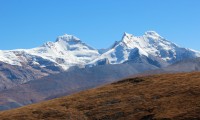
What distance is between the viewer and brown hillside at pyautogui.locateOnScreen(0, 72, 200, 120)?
3566 inches

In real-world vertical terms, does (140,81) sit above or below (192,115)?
above

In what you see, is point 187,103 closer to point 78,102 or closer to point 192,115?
point 192,115

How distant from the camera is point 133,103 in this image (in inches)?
4067

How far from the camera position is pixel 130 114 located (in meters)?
95.4

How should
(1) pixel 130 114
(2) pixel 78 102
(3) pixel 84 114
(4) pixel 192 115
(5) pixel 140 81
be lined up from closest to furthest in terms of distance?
(4) pixel 192 115 < (1) pixel 130 114 < (3) pixel 84 114 < (2) pixel 78 102 < (5) pixel 140 81

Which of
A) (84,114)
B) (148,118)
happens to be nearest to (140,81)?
(84,114)

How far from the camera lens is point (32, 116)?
103625 mm

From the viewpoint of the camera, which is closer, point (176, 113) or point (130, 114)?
point (176, 113)

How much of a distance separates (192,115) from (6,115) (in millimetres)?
48007

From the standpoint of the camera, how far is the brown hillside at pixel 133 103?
90569 mm

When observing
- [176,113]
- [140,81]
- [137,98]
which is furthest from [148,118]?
[140,81]

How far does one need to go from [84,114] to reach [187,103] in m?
24.4

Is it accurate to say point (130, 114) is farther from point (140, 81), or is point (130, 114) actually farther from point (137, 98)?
point (140, 81)

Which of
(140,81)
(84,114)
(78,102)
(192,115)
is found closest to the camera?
(192,115)
